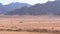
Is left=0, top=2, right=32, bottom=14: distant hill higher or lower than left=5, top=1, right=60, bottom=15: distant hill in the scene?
higher

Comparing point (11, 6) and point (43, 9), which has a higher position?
point (11, 6)

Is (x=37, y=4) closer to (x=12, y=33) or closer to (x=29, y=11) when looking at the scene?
(x=29, y=11)

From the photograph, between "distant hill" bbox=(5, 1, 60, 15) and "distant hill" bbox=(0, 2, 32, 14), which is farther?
"distant hill" bbox=(0, 2, 32, 14)

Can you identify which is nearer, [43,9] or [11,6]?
[43,9]

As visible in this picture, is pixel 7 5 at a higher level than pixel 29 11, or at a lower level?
higher

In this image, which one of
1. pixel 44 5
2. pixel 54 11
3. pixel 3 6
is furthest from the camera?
pixel 3 6

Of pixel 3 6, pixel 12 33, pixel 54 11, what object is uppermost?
pixel 3 6

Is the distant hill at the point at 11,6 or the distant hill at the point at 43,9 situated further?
the distant hill at the point at 11,6

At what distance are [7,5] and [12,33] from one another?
6746 centimetres

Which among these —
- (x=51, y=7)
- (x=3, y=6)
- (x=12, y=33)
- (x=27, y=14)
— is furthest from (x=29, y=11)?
(x=12, y=33)

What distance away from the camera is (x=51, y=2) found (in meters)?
69.4

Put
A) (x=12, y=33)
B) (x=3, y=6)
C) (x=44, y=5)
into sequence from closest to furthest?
(x=12, y=33), (x=44, y=5), (x=3, y=6)

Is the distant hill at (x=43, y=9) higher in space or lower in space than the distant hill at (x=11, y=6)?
lower

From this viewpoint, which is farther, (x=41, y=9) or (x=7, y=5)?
(x=7, y=5)
